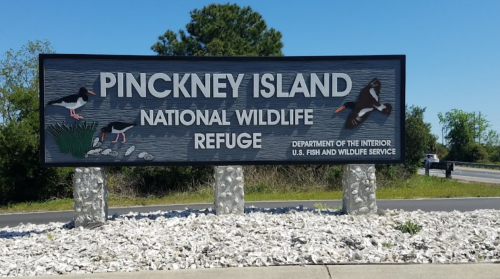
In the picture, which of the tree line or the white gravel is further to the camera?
the tree line

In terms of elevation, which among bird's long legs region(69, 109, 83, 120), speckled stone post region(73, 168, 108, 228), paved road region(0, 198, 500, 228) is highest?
bird's long legs region(69, 109, 83, 120)

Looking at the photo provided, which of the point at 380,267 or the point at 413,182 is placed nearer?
the point at 380,267

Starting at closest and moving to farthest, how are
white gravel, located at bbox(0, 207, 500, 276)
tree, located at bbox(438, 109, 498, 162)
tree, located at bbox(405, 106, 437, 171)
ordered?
white gravel, located at bbox(0, 207, 500, 276), tree, located at bbox(405, 106, 437, 171), tree, located at bbox(438, 109, 498, 162)

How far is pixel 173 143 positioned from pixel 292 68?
2.58 meters

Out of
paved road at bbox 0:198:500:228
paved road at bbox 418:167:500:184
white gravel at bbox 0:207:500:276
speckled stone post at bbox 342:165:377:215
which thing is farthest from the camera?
paved road at bbox 418:167:500:184

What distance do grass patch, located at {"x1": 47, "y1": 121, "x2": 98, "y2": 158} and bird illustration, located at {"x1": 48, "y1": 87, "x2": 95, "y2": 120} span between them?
208 millimetres

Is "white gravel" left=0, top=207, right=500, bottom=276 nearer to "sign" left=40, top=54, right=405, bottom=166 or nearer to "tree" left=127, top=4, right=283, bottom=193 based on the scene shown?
"sign" left=40, top=54, right=405, bottom=166

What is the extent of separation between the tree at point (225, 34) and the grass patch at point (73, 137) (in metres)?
20.6

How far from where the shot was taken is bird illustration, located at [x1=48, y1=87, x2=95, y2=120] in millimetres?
7680

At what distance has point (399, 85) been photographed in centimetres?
816

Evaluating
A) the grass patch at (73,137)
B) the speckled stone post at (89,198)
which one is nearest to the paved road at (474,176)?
the speckled stone post at (89,198)

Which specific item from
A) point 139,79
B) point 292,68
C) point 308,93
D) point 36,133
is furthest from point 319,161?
point 36,133

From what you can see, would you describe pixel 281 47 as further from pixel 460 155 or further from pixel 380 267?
pixel 460 155

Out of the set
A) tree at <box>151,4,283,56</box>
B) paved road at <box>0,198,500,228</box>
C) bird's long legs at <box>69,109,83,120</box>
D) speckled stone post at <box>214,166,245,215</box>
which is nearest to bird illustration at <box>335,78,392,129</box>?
speckled stone post at <box>214,166,245,215</box>
